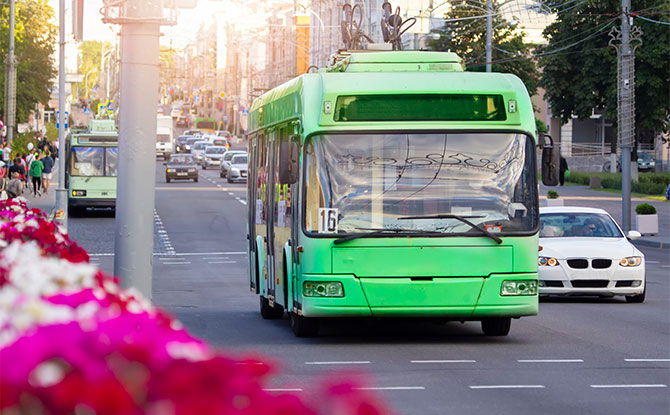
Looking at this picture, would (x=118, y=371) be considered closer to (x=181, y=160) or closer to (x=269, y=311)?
(x=269, y=311)

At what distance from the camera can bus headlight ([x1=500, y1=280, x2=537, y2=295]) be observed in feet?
44.2

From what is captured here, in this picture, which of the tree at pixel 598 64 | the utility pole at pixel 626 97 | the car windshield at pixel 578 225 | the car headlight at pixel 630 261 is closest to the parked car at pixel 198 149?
the tree at pixel 598 64

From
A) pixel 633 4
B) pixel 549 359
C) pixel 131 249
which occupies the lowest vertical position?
pixel 549 359

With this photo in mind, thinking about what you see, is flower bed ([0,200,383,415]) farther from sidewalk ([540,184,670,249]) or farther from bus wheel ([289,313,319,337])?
sidewalk ([540,184,670,249])

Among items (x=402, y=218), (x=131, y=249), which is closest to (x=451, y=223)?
(x=402, y=218)

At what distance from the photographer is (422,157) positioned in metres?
13.6

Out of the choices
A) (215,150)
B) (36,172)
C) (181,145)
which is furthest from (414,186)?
(181,145)

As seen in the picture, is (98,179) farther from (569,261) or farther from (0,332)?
(0,332)

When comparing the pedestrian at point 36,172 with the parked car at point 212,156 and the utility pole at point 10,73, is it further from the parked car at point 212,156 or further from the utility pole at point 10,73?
the parked car at point 212,156

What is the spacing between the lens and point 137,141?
9.05 m

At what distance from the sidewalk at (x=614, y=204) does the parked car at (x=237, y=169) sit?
1630 cm

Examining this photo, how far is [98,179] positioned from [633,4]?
30232 mm

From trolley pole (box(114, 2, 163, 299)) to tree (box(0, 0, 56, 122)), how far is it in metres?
74.5

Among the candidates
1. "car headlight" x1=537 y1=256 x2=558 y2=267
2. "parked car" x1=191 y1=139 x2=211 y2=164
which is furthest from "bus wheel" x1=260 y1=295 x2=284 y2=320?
"parked car" x1=191 y1=139 x2=211 y2=164
